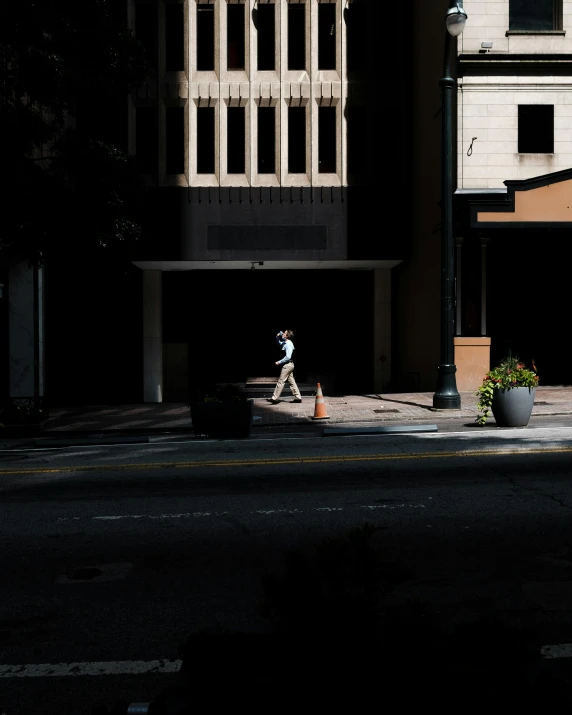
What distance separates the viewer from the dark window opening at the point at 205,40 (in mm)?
24672

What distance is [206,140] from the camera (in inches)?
974

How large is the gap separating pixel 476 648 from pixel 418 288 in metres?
22.8

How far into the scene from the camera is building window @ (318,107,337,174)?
24828mm

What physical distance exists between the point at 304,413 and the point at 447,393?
3.54 meters

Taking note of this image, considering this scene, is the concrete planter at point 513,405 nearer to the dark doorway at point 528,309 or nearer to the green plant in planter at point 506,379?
the green plant in planter at point 506,379

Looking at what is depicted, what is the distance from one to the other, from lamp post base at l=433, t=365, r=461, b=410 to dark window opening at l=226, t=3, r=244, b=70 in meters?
13.2

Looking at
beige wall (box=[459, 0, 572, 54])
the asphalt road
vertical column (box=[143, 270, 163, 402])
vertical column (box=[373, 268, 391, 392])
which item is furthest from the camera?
vertical column (box=[373, 268, 391, 392])

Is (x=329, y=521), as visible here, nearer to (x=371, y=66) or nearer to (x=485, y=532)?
(x=485, y=532)

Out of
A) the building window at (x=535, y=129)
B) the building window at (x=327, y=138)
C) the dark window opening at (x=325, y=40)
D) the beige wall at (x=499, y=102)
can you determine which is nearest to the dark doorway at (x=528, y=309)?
the beige wall at (x=499, y=102)

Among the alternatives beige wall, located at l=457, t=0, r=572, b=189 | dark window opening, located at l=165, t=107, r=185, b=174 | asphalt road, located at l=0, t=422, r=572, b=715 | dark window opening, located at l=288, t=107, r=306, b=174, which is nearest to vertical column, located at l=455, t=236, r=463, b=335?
beige wall, located at l=457, t=0, r=572, b=189

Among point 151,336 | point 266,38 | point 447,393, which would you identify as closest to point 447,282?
point 447,393

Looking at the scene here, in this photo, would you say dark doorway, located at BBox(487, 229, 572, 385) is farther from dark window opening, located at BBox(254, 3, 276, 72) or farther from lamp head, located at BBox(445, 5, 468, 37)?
dark window opening, located at BBox(254, 3, 276, 72)

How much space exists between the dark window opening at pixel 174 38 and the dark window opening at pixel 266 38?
2539 mm

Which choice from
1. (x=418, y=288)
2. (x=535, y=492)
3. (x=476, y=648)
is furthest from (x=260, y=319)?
(x=476, y=648)
